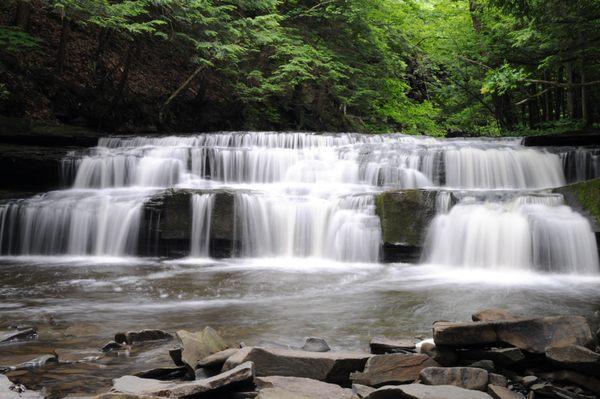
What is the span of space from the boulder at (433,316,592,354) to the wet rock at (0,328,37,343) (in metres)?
3.68

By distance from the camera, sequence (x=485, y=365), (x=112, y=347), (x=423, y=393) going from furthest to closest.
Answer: (x=112, y=347) → (x=485, y=365) → (x=423, y=393)

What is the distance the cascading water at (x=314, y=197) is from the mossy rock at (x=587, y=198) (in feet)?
0.55

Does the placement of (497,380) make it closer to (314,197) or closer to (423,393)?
(423,393)

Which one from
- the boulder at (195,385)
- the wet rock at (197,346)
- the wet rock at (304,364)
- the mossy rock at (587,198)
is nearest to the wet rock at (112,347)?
the wet rock at (197,346)

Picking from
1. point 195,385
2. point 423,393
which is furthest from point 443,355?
point 195,385

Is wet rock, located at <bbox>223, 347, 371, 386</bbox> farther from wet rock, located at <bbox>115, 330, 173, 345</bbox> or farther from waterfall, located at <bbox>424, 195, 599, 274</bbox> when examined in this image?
waterfall, located at <bbox>424, 195, 599, 274</bbox>

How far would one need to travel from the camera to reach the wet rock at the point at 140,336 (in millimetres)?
4734

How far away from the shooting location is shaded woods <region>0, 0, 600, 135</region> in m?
14.8

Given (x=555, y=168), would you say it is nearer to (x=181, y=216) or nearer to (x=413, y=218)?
(x=413, y=218)

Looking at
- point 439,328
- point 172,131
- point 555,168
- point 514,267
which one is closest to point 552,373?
point 439,328

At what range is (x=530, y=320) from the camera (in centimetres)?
404

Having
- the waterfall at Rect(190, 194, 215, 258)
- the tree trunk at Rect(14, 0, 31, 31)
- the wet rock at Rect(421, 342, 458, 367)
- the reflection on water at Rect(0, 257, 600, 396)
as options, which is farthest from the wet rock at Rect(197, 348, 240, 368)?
the tree trunk at Rect(14, 0, 31, 31)

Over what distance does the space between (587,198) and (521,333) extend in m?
6.22

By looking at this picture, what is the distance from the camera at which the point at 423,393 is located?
3252mm
